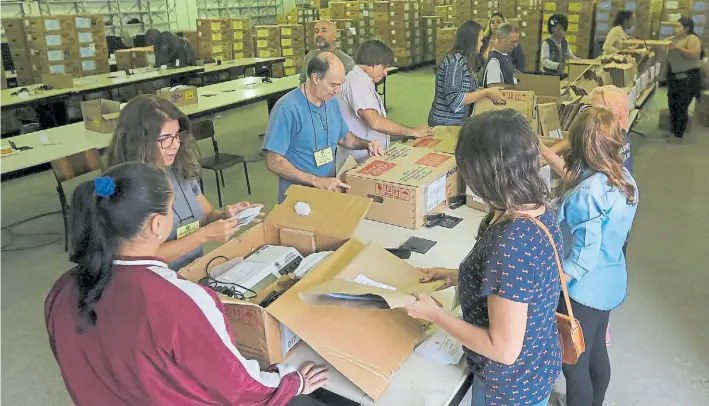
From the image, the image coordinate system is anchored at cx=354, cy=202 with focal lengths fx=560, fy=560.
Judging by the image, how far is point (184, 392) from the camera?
1.07 meters

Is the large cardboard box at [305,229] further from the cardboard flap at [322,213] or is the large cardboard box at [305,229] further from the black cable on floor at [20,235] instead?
the black cable on floor at [20,235]

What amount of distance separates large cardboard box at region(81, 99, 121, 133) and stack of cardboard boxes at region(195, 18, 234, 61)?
5.61 meters

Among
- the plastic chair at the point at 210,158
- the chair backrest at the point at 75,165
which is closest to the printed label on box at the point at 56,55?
the plastic chair at the point at 210,158

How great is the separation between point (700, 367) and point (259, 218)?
7.00ft

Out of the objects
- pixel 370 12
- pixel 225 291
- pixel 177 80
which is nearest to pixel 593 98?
pixel 225 291

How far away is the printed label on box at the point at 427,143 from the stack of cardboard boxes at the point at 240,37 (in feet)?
27.0

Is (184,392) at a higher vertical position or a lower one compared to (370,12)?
lower

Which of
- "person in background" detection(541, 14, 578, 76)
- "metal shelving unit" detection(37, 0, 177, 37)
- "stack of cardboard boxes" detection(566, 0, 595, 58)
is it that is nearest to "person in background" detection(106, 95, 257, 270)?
"person in background" detection(541, 14, 578, 76)

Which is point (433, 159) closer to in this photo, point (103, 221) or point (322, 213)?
point (322, 213)

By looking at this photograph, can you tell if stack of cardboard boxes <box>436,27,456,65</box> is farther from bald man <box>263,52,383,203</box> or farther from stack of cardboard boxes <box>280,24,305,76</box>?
bald man <box>263,52,383,203</box>

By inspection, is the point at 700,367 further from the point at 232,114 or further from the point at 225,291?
the point at 232,114

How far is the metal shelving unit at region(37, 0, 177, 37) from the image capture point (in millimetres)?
11045

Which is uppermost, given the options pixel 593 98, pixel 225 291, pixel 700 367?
pixel 593 98

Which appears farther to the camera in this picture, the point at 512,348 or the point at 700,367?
the point at 700,367
